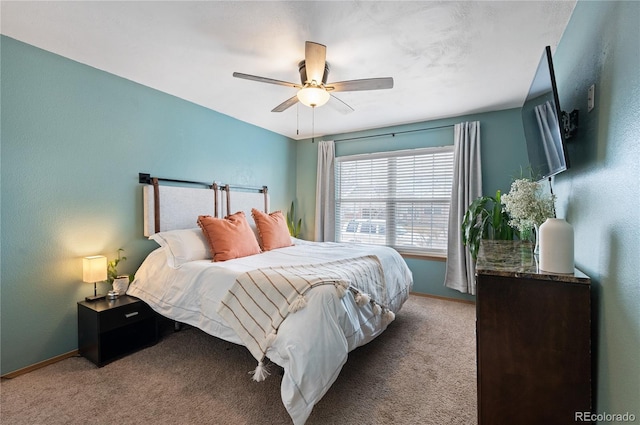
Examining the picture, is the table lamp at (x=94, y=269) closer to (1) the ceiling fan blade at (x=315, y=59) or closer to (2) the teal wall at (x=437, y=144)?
(1) the ceiling fan blade at (x=315, y=59)

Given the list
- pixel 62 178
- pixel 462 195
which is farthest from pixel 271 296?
pixel 462 195

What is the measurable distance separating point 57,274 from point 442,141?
4572mm

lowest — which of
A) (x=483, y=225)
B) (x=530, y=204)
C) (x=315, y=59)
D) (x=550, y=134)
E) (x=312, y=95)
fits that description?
(x=483, y=225)

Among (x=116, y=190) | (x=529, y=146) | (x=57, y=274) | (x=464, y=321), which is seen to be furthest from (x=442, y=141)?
(x=57, y=274)

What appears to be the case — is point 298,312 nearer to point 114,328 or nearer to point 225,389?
point 225,389

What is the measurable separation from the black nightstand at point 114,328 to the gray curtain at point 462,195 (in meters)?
3.60

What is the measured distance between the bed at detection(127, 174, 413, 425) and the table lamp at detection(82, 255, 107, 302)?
31cm

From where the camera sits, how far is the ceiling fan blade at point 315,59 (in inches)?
78.5

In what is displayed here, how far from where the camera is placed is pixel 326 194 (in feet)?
16.0

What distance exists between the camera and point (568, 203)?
1817 millimetres

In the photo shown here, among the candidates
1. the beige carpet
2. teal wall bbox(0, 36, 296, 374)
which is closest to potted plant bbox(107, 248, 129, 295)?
teal wall bbox(0, 36, 296, 374)

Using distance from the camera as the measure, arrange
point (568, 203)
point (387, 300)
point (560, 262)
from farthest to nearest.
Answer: point (387, 300), point (568, 203), point (560, 262)

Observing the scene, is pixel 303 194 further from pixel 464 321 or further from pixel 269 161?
pixel 464 321

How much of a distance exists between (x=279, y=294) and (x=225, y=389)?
0.82 m
